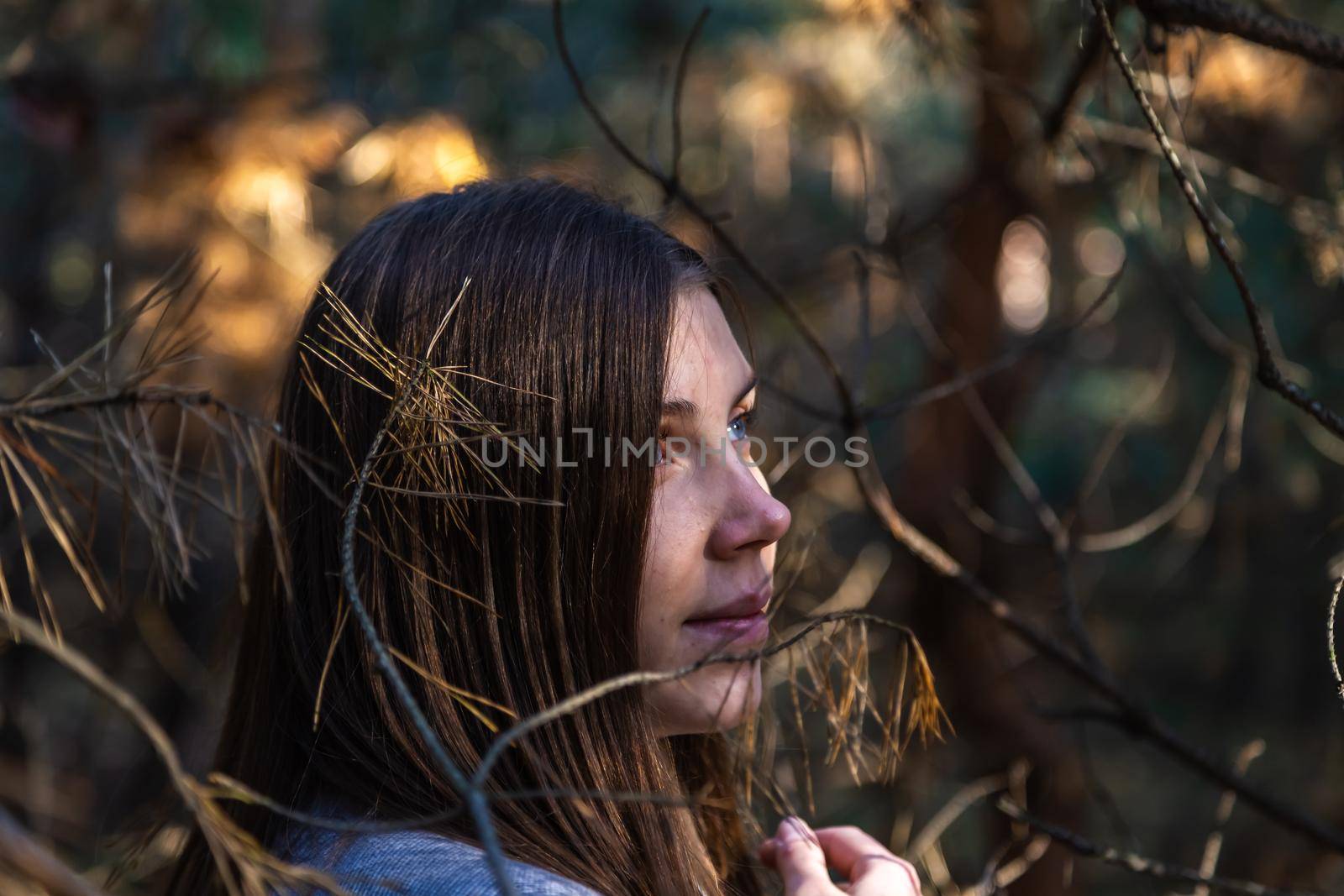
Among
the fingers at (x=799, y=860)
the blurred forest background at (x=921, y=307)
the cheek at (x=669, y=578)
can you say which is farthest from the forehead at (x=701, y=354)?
the fingers at (x=799, y=860)

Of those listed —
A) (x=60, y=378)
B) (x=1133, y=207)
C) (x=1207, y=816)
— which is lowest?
(x=1207, y=816)

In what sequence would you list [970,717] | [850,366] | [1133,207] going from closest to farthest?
1. [1133,207]
2. [970,717]
3. [850,366]

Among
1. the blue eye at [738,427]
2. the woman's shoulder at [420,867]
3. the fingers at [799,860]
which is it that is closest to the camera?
the woman's shoulder at [420,867]

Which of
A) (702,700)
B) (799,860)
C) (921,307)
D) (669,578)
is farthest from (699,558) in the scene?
(921,307)

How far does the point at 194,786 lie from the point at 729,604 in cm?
56

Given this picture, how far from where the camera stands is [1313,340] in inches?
106

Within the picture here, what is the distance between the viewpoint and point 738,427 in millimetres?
1220

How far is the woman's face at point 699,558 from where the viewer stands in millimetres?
1036

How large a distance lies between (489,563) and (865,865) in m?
0.49

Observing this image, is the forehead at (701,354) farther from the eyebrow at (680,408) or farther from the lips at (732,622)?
the lips at (732,622)

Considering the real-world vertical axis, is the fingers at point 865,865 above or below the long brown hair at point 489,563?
below

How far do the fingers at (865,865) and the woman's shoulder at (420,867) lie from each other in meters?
0.29

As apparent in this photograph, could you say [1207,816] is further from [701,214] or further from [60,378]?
[60,378]

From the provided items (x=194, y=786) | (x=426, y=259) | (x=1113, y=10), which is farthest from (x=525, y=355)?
(x=1113, y=10)
